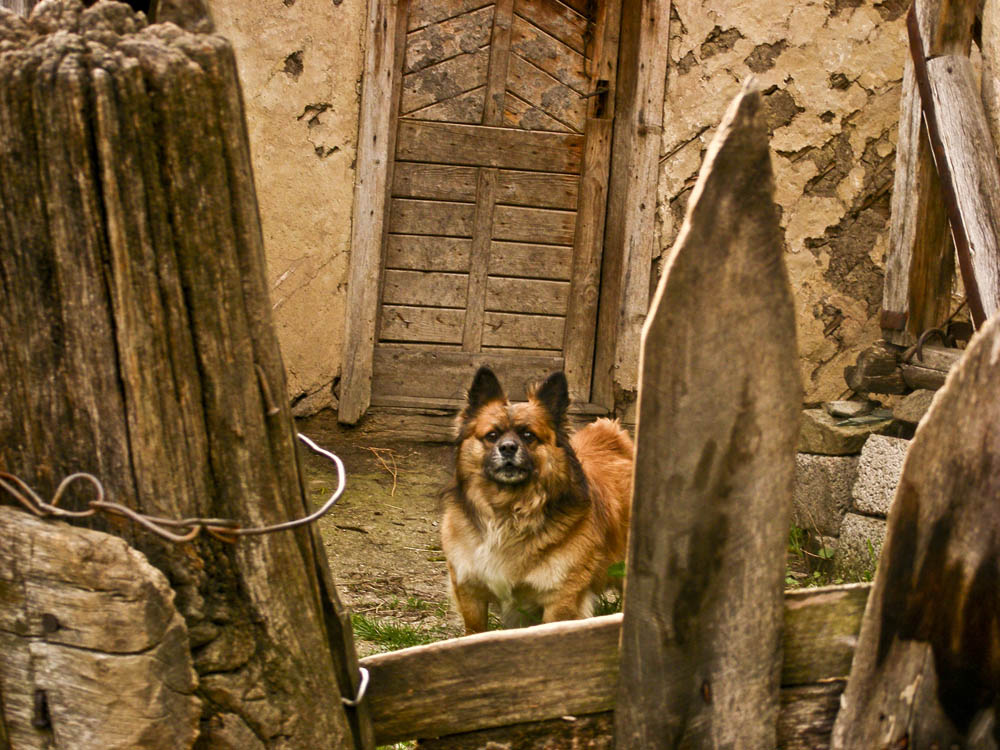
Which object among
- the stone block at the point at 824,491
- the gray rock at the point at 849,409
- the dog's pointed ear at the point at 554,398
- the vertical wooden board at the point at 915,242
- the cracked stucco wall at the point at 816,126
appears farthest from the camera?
the cracked stucco wall at the point at 816,126

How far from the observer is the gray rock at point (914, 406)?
15.8 ft

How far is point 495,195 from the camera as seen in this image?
22.4ft

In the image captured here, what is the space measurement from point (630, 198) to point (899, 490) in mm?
5366

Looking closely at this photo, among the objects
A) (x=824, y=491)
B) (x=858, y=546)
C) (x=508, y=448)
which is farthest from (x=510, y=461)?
(x=824, y=491)

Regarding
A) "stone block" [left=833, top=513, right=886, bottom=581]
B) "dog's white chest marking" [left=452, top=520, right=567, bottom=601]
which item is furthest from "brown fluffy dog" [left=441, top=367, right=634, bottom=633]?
"stone block" [left=833, top=513, right=886, bottom=581]

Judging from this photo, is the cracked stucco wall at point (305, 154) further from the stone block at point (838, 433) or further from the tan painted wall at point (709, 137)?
the stone block at point (838, 433)

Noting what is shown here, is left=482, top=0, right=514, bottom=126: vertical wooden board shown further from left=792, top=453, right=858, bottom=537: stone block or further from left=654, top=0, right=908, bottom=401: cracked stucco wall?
left=792, top=453, right=858, bottom=537: stone block

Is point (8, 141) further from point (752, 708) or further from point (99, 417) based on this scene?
point (752, 708)

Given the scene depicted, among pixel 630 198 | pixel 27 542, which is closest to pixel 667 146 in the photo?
pixel 630 198

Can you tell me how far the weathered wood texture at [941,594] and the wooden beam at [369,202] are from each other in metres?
5.32

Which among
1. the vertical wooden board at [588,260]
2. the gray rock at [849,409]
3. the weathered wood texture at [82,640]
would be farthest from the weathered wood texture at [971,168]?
the weathered wood texture at [82,640]

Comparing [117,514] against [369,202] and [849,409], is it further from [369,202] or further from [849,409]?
[369,202]

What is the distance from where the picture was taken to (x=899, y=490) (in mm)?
1463

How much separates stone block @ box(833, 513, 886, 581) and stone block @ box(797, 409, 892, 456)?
41 centimetres
